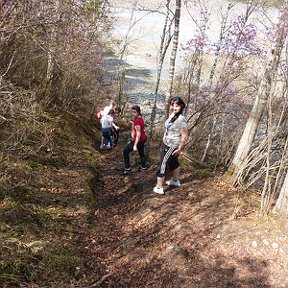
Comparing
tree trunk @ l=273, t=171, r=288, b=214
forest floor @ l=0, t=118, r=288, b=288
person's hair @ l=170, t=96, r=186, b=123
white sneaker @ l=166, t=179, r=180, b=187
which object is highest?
person's hair @ l=170, t=96, r=186, b=123

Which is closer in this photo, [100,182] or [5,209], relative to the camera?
[5,209]

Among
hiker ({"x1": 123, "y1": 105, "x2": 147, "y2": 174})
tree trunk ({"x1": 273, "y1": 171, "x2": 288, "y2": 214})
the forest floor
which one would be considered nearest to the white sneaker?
the forest floor

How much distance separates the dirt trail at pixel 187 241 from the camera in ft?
15.0

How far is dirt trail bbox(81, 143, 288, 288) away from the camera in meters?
4.58

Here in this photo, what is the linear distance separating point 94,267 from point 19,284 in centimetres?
113

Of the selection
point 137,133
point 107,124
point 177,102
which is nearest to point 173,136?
point 177,102

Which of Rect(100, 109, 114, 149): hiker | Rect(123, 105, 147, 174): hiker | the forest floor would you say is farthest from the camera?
Rect(100, 109, 114, 149): hiker

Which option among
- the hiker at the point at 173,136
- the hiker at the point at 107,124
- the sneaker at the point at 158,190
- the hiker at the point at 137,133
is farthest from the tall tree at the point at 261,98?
the hiker at the point at 107,124

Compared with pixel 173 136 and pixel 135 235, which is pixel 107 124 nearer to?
pixel 173 136

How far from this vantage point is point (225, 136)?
38.6ft

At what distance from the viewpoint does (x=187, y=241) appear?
5199 millimetres

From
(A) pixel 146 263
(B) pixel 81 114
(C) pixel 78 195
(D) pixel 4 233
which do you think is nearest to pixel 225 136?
(B) pixel 81 114

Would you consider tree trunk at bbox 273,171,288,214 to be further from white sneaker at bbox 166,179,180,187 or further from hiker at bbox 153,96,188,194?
white sneaker at bbox 166,179,180,187

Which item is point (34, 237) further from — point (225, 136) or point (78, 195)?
point (225, 136)
